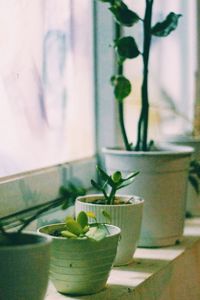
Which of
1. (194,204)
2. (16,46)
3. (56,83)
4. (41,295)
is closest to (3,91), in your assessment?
(16,46)

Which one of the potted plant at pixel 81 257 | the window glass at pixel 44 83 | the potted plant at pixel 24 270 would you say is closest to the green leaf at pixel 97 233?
the potted plant at pixel 81 257

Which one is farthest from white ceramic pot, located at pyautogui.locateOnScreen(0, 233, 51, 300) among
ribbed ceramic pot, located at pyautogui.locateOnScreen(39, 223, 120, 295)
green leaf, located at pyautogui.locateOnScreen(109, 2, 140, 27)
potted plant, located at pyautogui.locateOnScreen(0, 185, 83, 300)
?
green leaf, located at pyautogui.locateOnScreen(109, 2, 140, 27)

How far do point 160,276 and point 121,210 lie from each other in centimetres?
13

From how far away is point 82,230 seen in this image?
91 centimetres

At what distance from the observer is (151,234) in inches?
47.3

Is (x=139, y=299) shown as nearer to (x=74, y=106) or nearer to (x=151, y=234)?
(x=151, y=234)

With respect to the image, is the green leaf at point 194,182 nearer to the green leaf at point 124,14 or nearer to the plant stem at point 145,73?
the plant stem at point 145,73

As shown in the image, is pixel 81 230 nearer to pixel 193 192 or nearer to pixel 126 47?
pixel 126 47

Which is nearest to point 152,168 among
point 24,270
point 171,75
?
point 24,270

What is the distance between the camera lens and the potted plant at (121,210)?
1.04 metres

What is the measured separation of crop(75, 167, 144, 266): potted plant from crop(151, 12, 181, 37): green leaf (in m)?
0.31

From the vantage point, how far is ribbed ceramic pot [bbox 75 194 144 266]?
1036 millimetres

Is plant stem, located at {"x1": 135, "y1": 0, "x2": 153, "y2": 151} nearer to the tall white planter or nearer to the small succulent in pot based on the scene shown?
the tall white planter

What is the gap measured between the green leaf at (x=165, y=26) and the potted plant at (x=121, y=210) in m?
0.31
